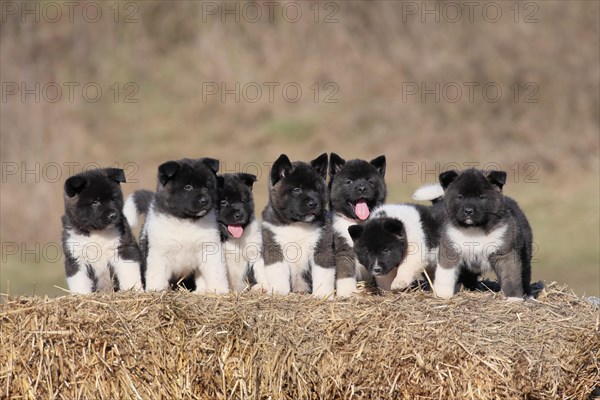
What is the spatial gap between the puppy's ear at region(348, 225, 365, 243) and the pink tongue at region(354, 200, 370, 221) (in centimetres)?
79

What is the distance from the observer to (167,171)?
446 inches

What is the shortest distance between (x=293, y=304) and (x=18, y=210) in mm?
14951

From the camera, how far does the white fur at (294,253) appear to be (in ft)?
39.2

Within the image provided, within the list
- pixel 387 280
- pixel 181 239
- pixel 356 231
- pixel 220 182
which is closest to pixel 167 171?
pixel 181 239

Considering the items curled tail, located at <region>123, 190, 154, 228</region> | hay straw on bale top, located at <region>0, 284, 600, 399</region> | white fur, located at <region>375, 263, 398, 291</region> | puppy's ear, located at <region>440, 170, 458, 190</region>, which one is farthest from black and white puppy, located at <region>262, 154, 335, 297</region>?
hay straw on bale top, located at <region>0, 284, 600, 399</region>

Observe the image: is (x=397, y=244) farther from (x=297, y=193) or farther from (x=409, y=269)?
(x=297, y=193)

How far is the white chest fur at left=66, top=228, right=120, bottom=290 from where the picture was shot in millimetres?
11453

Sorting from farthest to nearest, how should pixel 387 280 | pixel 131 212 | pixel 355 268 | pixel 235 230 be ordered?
pixel 131 212, pixel 235 230, pixel 355 268, pixel 387 280

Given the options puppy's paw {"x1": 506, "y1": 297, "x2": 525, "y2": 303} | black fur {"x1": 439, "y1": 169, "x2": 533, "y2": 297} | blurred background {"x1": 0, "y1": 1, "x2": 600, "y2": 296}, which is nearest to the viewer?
puppy's paw {"x1": 506, "y1": 297, "x2": 525, "y2": 303}

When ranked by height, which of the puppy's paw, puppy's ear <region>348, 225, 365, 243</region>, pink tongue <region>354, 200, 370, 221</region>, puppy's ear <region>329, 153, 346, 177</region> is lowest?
the puppy's paw

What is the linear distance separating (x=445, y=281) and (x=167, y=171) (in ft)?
10.8

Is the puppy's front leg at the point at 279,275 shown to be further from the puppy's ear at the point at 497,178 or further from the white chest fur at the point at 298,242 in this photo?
the puppy's ear at the point at 497,178

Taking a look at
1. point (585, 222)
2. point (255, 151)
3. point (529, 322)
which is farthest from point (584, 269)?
point (529, 322)

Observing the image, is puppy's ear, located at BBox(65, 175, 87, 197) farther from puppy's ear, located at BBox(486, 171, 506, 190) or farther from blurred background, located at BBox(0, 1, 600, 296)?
blurred background, located at BBox(0, 1, 600, 296)
